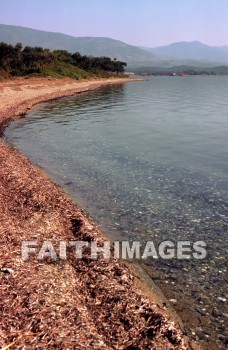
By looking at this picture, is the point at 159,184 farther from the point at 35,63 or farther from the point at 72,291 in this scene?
the point at 35,63

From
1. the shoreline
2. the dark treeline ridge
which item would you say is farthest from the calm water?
the dark treeline ridge

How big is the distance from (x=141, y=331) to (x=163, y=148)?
75.6ft

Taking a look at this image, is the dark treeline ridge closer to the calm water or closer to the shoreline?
the calm water

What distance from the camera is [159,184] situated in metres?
20.2

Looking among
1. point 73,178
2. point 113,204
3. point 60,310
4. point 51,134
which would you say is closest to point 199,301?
point 60,310

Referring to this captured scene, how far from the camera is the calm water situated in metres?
10.8

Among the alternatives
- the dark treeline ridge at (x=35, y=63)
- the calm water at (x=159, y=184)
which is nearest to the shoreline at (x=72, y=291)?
the calm water at (x=159, y=184)

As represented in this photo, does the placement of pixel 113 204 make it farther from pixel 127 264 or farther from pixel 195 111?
pixel 195 111

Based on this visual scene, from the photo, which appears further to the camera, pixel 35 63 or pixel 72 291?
pixel 35 63

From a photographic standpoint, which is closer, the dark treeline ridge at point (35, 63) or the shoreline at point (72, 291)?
the shoreline at point (72, 291)

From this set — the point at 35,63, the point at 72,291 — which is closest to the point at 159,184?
the point at 72,291

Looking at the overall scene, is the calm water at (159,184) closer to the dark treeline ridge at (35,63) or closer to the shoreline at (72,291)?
the shoreline at (72,291)

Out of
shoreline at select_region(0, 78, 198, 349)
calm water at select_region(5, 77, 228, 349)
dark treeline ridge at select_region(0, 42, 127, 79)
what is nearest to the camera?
shoreline at select_region(0, 78, 198, 349)

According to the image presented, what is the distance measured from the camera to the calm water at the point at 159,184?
10.8 m
